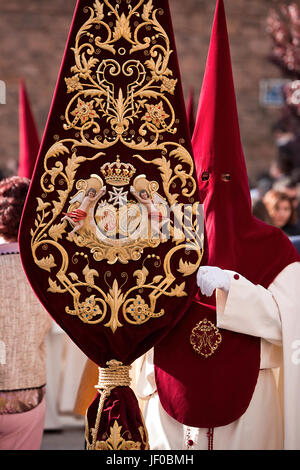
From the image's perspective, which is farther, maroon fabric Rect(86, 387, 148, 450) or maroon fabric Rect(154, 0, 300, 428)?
maroon fabric Rect(154, 0, 300, 428)

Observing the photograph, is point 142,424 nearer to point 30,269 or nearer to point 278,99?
point 30,269

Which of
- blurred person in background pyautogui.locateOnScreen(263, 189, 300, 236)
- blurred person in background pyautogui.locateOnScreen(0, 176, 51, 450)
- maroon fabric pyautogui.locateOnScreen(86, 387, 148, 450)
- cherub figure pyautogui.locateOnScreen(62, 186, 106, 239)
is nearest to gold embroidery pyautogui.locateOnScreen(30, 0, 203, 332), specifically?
cherub figure pyautogui.locateOnScreen(62, 186, 106, 239)

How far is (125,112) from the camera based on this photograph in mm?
2811

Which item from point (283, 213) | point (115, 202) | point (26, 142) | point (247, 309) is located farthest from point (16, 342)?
point (26, 142)

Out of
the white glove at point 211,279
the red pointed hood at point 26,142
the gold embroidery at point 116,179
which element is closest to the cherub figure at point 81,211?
the gold embroidery at point 116,179

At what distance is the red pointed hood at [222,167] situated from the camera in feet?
10.4

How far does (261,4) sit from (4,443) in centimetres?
1270

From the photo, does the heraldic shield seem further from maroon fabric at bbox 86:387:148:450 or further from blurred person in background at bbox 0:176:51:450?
blurred person in background at bbox 0:176:51:450

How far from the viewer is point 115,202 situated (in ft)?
9.22

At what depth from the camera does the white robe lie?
122 inches

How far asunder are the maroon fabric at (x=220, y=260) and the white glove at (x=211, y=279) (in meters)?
0.11

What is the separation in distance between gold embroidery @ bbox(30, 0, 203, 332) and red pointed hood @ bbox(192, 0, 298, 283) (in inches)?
13.8

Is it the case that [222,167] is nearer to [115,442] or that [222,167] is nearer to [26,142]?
[115,442]

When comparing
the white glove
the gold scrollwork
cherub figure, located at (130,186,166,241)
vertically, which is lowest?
the gold scrollwork
